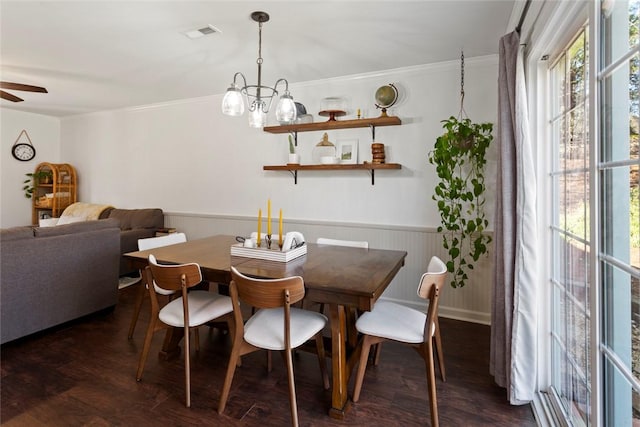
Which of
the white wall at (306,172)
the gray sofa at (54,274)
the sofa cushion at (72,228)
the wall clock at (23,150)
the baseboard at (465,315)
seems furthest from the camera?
the wall clock at (23,150)

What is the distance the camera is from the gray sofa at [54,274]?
2.46 metres

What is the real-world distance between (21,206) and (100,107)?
7.08 ft

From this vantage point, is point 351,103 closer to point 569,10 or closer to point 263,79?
point 263,79

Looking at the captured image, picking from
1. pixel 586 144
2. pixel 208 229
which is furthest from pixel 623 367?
pixel 208 229

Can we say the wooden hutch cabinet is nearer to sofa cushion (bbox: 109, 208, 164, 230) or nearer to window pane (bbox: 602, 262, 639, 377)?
sofa cushion (bbox: 109, 208, 164, 230)

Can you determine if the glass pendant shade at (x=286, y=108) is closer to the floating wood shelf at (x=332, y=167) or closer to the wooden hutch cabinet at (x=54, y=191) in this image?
the floating wood shelf at (x=332, y=167)

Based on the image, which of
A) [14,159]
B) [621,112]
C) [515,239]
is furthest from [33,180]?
[621,112]

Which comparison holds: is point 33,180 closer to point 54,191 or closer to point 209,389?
point 54,191

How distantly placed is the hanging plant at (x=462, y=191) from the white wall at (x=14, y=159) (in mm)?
6165

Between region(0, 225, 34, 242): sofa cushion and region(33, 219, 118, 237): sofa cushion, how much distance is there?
4cm

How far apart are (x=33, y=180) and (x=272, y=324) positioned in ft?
19.1

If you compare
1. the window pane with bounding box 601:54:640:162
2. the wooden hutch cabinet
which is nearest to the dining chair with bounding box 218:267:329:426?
the window pane with bounding box 601:54:640:162

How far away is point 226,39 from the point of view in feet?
8.77

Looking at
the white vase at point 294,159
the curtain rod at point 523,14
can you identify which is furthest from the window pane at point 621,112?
the white vase at point 294,159
